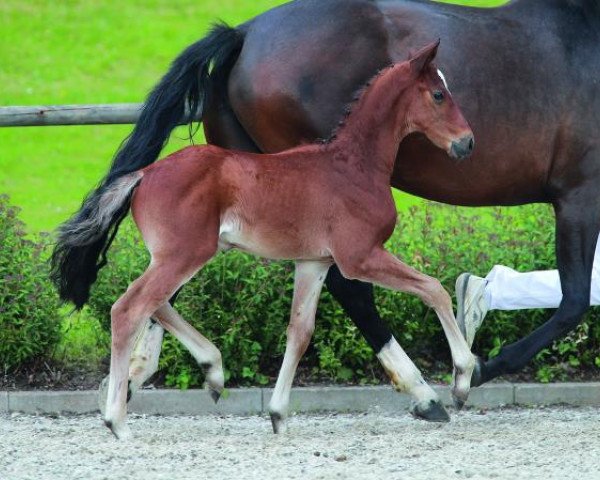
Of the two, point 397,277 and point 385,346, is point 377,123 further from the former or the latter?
point 385,346

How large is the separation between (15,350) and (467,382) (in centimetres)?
249

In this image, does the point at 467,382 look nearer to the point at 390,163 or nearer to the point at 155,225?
the point at 390,163

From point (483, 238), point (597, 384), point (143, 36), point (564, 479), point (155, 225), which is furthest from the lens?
point (143, 36)

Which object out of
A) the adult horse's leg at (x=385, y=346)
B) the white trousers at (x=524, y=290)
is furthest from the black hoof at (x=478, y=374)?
the white trousers at (x=524, y=290)

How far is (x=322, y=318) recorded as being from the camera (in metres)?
7.14

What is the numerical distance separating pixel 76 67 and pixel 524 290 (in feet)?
43.5

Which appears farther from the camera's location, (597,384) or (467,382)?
(597,384)

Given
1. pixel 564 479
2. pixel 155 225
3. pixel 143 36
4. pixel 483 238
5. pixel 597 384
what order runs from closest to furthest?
pixel 564 479, pixel 155 225, pixel 597 384, pixel 483 238, pixel 143 36

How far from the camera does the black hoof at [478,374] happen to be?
20.7ft

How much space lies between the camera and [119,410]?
5648mm

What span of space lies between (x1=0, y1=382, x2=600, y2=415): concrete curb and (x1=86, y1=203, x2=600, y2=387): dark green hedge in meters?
0.13

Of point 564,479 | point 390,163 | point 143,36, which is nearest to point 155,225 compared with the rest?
point 390,163

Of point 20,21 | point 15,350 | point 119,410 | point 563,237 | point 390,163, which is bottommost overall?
point 20,21

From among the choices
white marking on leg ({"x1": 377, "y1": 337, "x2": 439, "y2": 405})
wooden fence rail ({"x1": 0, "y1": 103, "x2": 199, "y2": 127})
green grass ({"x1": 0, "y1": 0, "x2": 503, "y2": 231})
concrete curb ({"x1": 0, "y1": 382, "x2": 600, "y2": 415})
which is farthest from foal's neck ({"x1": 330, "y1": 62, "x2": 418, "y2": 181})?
green grass ({"x1": 0, "y1": 0, "x2": 503, "y2": 231})
